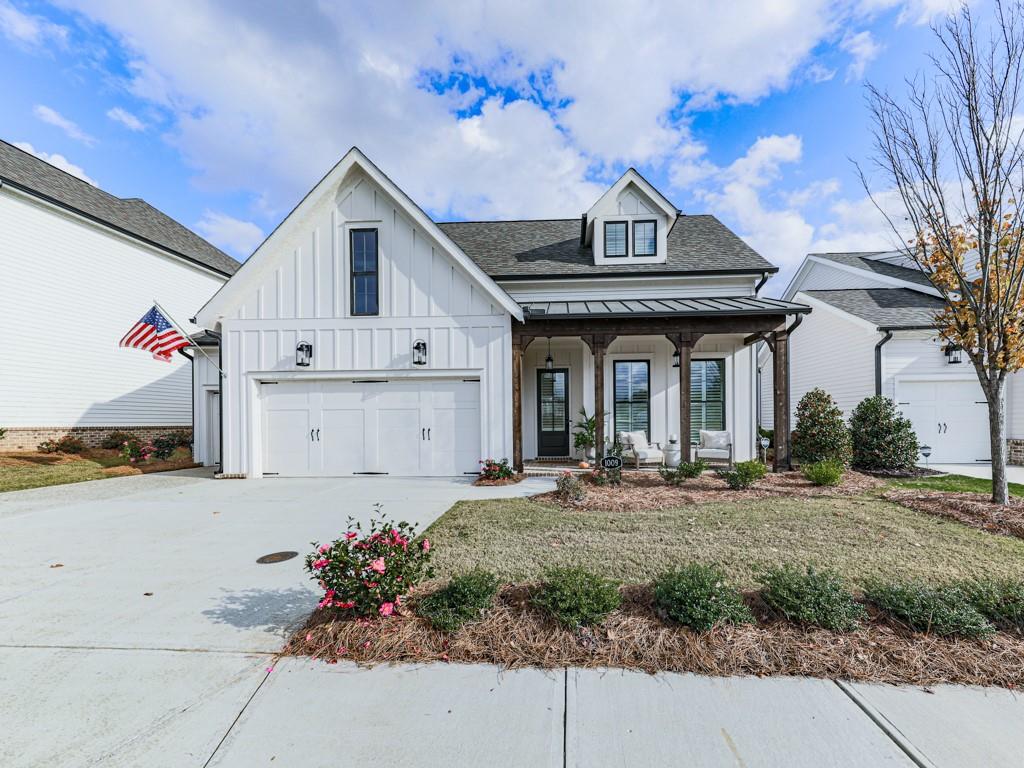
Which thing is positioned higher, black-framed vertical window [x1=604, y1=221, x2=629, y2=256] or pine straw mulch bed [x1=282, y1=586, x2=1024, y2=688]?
black-framed vertical window [x1=604, y1=221, x2=629, y2=256]

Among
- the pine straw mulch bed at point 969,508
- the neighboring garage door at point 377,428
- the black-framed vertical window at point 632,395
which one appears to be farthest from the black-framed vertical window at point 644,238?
the pine straw mulch bed at point 969,508

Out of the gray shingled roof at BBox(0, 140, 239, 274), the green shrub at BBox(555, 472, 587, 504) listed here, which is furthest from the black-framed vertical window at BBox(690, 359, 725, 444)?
the gray shingled roof at BBox(0, 140, 239, 274)

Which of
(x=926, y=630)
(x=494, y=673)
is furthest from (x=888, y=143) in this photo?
(x=494, y=673)

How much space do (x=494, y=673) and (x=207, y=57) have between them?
12366 millimetres

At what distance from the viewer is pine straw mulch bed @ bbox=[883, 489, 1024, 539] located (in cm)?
529

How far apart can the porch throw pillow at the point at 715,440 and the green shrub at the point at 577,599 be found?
310 inches

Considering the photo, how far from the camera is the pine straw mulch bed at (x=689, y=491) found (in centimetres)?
671

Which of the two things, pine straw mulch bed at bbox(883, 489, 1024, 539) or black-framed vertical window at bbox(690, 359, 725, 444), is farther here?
black-framed vertical window at bbox(690, 359, 725, 444)

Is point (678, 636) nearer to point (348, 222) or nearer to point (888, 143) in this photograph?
point (888, 143)

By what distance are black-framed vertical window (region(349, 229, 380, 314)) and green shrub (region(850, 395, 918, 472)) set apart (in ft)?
37.1

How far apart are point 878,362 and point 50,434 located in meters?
23.8

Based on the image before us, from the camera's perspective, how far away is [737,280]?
1178 centimetres

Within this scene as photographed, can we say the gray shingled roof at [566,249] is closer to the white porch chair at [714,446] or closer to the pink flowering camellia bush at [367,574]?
the white porch chair at [714,446]

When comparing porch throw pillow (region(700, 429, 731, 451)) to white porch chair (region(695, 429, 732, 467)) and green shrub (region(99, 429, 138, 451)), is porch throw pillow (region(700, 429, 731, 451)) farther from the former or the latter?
green shrub (region(99, 429, 138, 451))
